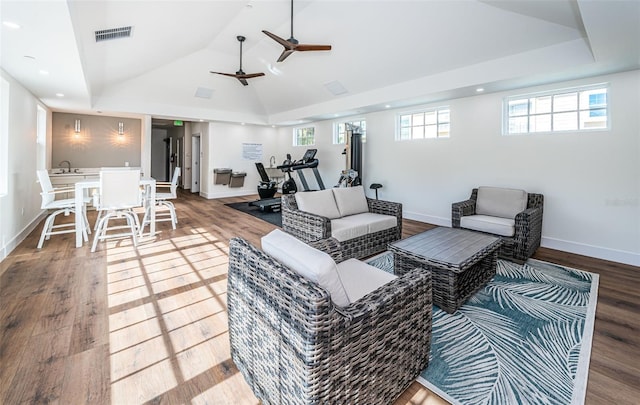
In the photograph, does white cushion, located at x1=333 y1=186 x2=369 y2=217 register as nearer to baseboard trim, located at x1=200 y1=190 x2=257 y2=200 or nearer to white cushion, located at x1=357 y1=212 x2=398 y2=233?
white cushion, located at x1=357 y1=212 x2=398 y2=233

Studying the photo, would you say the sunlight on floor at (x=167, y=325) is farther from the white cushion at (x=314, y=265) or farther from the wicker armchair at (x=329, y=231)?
the wicker armchair at (x=329, y=231)

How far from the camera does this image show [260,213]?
6.55m

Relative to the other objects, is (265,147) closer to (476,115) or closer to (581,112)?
(476,115)

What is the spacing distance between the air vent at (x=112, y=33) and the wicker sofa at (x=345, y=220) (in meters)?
3.00

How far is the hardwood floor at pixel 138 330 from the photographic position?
1.58 meters

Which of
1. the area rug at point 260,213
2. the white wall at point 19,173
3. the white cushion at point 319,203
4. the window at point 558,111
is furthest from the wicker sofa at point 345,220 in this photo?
the white wall at point 19,173

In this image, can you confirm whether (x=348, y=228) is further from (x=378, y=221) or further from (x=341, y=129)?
(x=341, y=129)

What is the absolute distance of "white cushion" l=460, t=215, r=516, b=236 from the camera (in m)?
3.67

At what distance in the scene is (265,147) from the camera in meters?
10.0

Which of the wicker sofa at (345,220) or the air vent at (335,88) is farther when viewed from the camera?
the air vent at (335,88)

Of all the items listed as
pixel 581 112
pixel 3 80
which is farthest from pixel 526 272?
pixel 3 80

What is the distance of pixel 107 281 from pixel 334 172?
5.97 meters

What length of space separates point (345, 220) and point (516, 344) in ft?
7.22

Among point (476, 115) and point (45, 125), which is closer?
point (476, 115)
